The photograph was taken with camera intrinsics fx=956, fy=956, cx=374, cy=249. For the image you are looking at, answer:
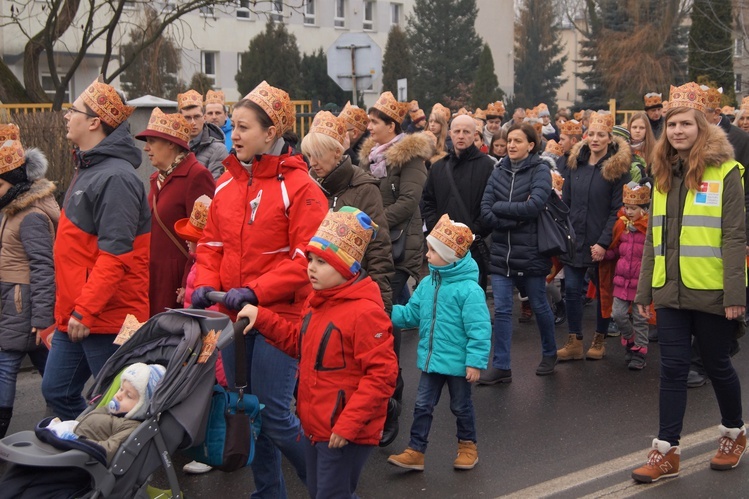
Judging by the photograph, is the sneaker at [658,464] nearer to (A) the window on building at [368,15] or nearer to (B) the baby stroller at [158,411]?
(B) the baby stroller at [158,411]

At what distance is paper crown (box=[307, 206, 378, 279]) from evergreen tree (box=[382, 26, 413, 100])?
45318 millimetres

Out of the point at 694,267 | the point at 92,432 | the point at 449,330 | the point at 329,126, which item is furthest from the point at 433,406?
the point at 92,432

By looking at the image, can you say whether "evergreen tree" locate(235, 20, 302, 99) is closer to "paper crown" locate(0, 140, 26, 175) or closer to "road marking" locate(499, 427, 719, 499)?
"paper crown" locate(0, 140, 26, 175)

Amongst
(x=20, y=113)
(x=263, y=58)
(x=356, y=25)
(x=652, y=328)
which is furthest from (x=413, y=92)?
(x=652, y=328)

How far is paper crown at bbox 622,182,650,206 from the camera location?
8.67 meters

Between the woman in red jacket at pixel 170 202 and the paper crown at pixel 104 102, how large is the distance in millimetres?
489

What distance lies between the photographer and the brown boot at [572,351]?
28.9 feet

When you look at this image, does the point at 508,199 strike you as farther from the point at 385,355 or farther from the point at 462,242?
the point at 385,355

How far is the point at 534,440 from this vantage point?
6621mm

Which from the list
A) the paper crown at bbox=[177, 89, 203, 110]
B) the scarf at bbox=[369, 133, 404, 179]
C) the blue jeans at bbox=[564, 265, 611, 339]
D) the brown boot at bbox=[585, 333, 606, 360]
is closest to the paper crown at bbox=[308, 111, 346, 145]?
the scarf at bbox=[369, 133, 404, 179]

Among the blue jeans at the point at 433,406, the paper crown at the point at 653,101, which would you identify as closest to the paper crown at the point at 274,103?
the blue jeans at the point at 433,406

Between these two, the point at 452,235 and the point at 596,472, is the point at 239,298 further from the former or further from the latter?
the point at 596,472

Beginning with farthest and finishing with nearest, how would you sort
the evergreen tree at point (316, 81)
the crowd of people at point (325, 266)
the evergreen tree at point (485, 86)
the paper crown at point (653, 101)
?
1. the evergreen tree at point (485, 86)
2. the evergreen tree at point (316, 81)
3. the paper crown at point (653, 101)
4. the crowd of people at point (325, 266)

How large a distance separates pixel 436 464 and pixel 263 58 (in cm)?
3667
